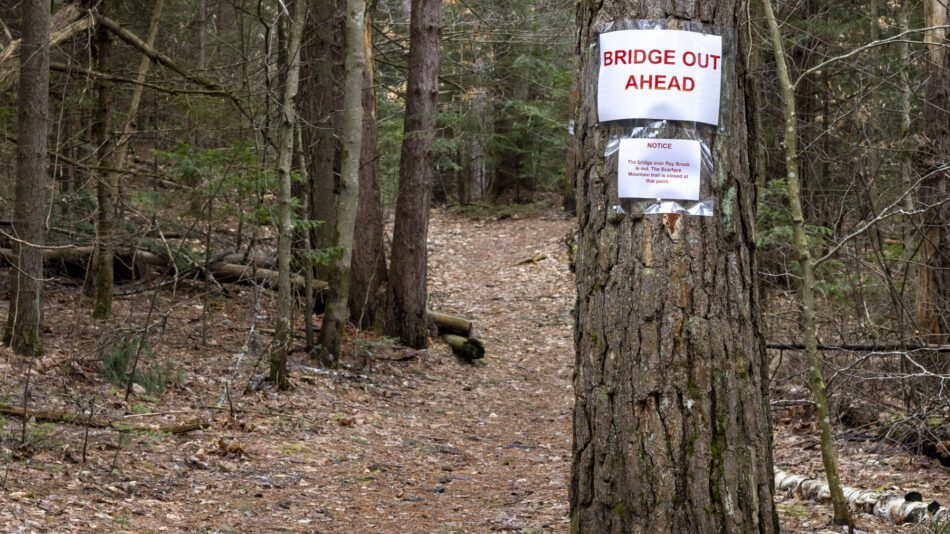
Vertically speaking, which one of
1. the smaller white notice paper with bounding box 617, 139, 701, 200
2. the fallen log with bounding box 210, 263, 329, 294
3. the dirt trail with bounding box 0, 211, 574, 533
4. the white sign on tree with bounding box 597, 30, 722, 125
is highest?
the white sign on tree with bounding box 597, 30, 722, 125

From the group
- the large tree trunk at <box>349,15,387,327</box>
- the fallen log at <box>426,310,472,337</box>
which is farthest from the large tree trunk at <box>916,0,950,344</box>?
the large tree trunk at <box>349,15,387,327</box>

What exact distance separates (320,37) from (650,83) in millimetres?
9347

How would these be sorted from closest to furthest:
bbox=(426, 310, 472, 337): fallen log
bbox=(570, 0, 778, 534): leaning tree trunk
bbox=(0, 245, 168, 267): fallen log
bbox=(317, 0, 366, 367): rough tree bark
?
bbox=(570, 0, 778, 534): leaning tree trunk < bbox=(317, 0, 366, 367): rough tree bark < bbox=(0, 245, 168, 267): fallen log < bbox=(426, 310, 472, 337): fallen log

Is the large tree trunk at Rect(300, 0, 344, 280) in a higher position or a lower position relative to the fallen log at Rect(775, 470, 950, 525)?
higher

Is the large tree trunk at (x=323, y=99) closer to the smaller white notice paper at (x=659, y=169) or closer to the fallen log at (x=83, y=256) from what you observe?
the fallen log at (x=83, y=256)

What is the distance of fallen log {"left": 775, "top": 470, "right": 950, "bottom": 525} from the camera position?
4742mm

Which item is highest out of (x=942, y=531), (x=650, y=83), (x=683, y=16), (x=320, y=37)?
(x=320, y=37)

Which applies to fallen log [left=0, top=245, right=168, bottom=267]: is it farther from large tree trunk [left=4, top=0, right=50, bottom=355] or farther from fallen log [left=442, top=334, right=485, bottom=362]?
fallen log [left=442, top=334, right=485, bottom=362]

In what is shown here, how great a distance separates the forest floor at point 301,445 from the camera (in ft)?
17.8

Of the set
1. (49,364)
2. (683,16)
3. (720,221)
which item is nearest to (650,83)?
(683,16)

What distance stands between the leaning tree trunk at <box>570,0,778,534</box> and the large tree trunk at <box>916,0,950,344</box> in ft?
16.1

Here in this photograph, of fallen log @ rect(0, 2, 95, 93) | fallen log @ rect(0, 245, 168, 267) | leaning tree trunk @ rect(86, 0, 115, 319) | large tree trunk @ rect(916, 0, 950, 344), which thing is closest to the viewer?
large tree trunk @ rect(916, 0, 950, 344)

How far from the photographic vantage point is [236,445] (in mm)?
6984

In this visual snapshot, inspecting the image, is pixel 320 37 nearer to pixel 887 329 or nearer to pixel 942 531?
pixel 887 329
